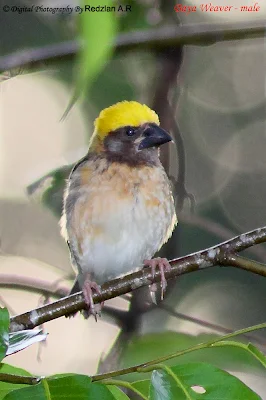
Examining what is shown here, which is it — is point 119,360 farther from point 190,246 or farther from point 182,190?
point 190,246

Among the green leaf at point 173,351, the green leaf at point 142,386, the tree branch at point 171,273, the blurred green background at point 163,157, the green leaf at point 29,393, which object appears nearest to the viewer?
the green leaf at point 29,393

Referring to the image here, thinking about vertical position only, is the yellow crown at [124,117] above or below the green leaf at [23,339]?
above

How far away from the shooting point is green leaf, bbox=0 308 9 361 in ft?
2.18

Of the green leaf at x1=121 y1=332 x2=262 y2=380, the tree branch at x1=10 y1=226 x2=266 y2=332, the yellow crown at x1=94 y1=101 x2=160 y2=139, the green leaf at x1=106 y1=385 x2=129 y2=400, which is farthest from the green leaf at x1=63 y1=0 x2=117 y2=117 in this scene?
the yellow crown at x1=94 y1=101 x2=160 y2=139

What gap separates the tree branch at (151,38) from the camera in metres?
1.10

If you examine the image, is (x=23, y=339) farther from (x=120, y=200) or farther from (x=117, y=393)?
(x=120, y=200)

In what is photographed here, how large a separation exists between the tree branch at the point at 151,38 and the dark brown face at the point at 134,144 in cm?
27

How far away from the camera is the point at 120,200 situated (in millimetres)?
1729

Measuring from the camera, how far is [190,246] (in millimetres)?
2812

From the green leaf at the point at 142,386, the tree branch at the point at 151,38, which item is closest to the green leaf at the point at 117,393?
the green leaf at the point at 142,386

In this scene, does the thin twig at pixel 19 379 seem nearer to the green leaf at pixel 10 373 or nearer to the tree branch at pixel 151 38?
the green leaf at pixel 10 373

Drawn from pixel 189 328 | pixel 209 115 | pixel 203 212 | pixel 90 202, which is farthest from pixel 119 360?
pixel 209 115

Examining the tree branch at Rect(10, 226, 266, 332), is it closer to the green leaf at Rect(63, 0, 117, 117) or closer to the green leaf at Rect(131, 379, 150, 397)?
the green leaf at Rect(131, 379, 150, 397)

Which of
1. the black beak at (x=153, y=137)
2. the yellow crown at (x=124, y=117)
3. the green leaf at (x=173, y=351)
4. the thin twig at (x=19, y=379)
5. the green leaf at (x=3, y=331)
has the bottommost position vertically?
the thin twig at (x=19, y=379)
